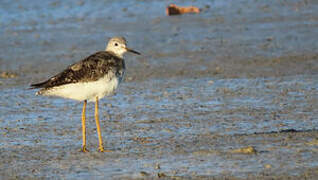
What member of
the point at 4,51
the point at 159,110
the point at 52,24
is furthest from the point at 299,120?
the point at 52,24

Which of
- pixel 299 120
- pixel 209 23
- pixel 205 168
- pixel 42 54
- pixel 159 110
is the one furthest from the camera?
pixel 209 23

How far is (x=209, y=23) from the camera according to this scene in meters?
16.0

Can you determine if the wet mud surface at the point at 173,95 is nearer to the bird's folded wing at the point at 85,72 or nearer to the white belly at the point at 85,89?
the white belly at the point at 85,89

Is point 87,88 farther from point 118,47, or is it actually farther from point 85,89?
point 118,47

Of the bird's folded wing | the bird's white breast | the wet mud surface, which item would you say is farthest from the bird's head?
the wet mud surface

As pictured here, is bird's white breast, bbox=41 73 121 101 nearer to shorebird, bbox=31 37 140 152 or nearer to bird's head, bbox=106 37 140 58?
shorebird, bbox=31 37 140 152

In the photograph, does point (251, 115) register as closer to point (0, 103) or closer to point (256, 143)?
point (256, 143)

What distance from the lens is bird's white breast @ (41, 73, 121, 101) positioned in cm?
777

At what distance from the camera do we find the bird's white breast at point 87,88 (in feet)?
25.5

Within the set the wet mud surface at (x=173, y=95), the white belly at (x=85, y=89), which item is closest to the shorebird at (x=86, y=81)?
the white belly at (x=85, y=89)

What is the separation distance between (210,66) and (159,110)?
2948mm

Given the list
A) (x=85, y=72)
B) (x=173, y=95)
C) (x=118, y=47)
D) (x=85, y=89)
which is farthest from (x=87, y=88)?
(x=173, y=95)

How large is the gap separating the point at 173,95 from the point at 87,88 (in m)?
2.66

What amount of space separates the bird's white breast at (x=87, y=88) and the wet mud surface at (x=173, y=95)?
0.56 metres
